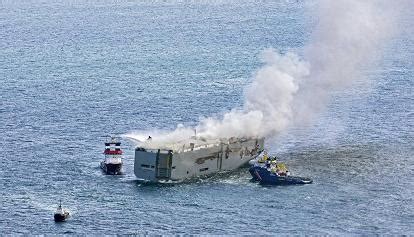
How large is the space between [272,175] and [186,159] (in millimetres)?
15295

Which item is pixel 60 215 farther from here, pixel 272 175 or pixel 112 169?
pixel 272 175

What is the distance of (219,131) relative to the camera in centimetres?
19925

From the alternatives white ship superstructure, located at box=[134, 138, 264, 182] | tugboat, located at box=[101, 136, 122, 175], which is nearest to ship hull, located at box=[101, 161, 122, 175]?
tugboat, located at box=[101, 136, 122, 175]

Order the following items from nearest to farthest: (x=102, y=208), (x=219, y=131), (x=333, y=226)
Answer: (x=333, y=226)
(x=102, y=208)
(x=219, y=131)

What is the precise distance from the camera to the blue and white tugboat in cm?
18323

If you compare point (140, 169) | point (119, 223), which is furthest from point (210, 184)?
point (119, 223)

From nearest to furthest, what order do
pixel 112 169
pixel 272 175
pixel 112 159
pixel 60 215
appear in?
pixel 60 215
pixel 272 175
pixel 112 169
pixel 112 159

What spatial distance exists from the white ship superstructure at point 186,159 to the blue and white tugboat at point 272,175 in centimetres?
812

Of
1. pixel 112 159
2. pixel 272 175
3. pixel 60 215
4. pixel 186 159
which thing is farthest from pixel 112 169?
pixel 272 175

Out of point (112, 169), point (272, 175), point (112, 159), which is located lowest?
point (112, 169)

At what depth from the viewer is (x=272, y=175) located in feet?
605

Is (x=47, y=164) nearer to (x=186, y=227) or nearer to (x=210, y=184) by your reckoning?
(x=210, y=184)

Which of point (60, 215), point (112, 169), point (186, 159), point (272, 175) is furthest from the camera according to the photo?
point (112, 169)

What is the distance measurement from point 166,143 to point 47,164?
73.0 ft
